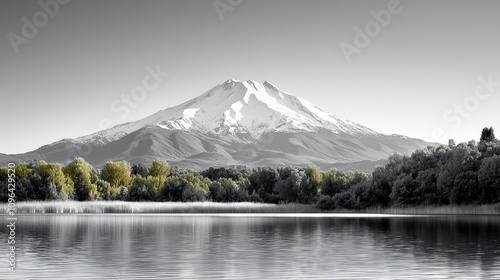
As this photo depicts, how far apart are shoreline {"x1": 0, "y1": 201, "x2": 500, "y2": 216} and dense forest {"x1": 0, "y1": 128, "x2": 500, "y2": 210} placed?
133cm

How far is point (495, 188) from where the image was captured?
93.4 m

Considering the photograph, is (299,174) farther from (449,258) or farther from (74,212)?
(449,258)

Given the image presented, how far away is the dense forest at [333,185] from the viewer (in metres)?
Result: 96.6

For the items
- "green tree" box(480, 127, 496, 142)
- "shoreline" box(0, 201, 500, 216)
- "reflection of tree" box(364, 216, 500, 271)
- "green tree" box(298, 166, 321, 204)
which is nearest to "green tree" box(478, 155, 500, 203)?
"shoreline" box(0, 201, 500, 216)

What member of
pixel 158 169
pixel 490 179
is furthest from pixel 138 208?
pixel 158 169

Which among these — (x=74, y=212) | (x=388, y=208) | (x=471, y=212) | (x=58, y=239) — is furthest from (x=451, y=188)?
(x=58, y=239)

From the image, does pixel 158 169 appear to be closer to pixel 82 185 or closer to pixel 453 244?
pixel 82 185

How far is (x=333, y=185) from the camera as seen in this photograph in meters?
131

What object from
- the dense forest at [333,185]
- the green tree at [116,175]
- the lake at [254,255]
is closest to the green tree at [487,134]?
the dense forest at [333,185]

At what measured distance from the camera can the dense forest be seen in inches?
3804

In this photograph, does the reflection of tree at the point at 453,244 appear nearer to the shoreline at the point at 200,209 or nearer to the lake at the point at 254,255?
the lake at the point at 254,255

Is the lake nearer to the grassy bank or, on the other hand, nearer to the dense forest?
the grassy bank

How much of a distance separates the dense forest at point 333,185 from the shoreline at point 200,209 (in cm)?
133

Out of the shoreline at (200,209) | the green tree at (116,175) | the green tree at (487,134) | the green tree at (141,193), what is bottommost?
the shoreline at (200,209)
